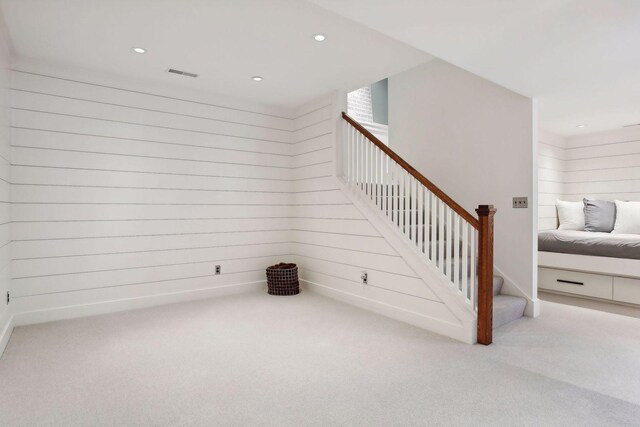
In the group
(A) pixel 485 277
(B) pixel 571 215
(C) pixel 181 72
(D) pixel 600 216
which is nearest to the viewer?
(A) pixel 485 277

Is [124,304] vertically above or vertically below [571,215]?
below

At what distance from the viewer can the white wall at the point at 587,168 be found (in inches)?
195

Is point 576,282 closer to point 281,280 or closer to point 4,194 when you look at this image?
point 281,280

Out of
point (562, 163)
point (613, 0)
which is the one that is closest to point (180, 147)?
point (613, 0)

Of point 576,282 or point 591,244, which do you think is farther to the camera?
point 576,282

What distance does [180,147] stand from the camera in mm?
4004

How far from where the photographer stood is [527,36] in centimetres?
229

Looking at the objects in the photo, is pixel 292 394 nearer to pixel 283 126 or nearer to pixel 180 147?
pixel 180 147

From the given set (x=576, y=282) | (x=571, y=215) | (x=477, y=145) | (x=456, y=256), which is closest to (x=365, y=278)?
(x=456, y=256)

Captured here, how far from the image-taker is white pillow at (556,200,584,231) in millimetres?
4953

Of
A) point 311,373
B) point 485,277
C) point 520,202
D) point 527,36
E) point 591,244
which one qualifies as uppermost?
point 527,36

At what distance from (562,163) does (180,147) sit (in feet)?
Answer: 17.5

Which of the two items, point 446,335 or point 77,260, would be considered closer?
point 446,335

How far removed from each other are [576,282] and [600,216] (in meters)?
1.09
